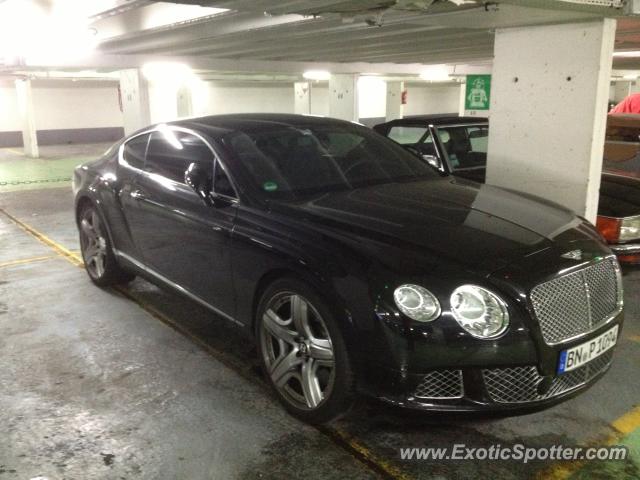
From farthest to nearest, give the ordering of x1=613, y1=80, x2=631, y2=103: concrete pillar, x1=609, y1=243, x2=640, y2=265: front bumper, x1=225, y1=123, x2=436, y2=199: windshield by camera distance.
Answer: x1=613, y1=80, x2=631, y2=103: concrete pillar
x1=609, y1=243, x2=640, y2=265: front bumper
x1=225, y1=123, x2=436, y2=199: windshield

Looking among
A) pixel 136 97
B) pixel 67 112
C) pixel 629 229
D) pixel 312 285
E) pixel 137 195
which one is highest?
pixel 136 97

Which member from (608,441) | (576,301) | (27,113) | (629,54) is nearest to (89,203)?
(576,301)

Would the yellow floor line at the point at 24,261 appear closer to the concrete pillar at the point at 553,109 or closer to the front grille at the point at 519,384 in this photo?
the concrete pillar at the point at 553,109

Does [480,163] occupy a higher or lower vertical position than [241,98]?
lower

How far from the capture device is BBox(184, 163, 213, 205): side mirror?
3357 millimetres

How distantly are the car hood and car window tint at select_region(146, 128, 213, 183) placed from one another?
89cm

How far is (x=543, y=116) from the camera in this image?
4453mm

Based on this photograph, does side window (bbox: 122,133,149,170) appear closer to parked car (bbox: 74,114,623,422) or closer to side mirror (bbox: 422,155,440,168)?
parked car (bbox: 74,114,623,422)

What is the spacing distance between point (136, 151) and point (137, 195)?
1.55 ft

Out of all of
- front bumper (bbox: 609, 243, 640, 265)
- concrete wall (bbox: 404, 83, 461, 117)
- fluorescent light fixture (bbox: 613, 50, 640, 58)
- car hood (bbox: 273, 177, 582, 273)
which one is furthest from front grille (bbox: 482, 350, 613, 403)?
concrete wall (bbox: 404, 83, 461, 117)

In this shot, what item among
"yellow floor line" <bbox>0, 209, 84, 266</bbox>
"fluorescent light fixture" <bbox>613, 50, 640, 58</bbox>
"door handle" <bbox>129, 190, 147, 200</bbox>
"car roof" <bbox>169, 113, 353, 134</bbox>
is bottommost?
"yellow floor line" <bbox>0, 209, 84, 266</bbox>

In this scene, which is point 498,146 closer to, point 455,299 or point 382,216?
point 382,216

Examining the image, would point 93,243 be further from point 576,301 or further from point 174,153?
point 576,301

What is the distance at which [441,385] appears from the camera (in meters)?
2.47
